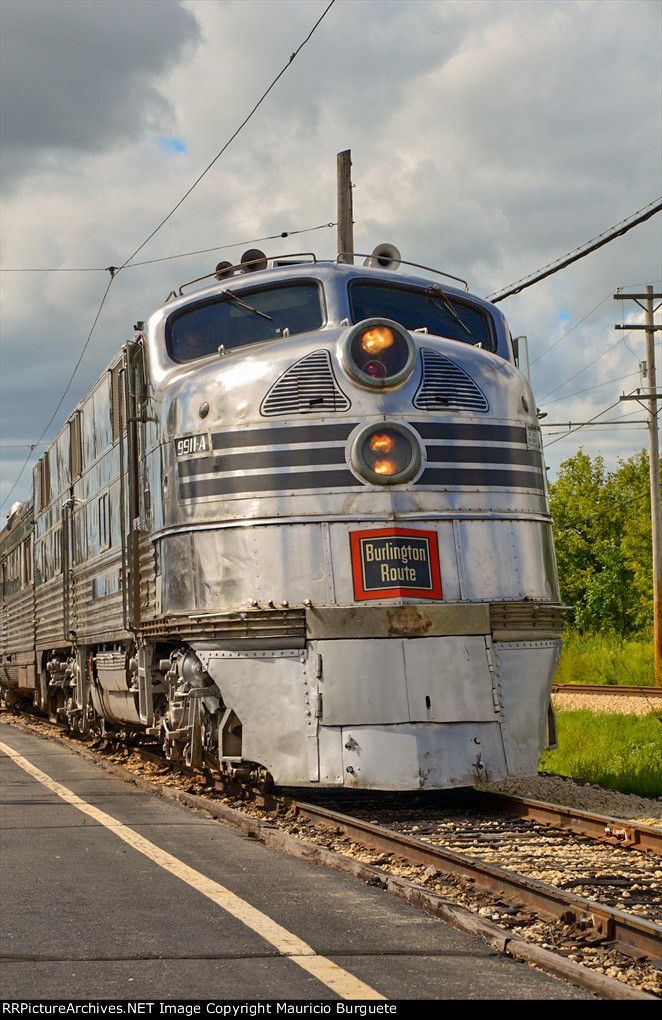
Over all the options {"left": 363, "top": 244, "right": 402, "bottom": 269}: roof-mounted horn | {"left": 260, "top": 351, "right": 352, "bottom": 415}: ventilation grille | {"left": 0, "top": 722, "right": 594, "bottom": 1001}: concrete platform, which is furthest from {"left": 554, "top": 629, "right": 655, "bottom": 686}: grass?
{"left": 0, "top": 722, "right": 594, "bottom": 1001}: concrete platform

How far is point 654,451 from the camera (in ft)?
97.1

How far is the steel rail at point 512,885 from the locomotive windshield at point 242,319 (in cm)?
367

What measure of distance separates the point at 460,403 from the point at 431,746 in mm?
2539

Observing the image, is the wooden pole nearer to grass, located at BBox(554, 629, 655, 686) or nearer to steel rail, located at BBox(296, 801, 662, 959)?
grass, located at BBox(554, 629, 655, 686)

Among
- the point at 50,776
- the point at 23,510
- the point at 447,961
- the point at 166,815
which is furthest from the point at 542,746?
the point at 23,510

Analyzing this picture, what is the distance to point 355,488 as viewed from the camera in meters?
8.61

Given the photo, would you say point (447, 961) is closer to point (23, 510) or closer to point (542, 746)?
point (542, 746)

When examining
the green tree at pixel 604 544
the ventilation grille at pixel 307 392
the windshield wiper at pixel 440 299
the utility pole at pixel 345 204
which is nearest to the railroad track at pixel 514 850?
the ventilation grille at pixel 307 392

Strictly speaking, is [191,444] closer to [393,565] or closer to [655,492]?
[393,565]

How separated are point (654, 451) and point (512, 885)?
81.5ft

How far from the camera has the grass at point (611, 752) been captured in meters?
11.1

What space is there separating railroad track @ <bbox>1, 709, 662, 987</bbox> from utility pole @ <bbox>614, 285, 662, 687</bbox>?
1880 centimetres

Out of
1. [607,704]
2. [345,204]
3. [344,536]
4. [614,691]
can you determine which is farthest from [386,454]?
[614,691]

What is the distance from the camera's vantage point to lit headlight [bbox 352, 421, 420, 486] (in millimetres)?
8625
